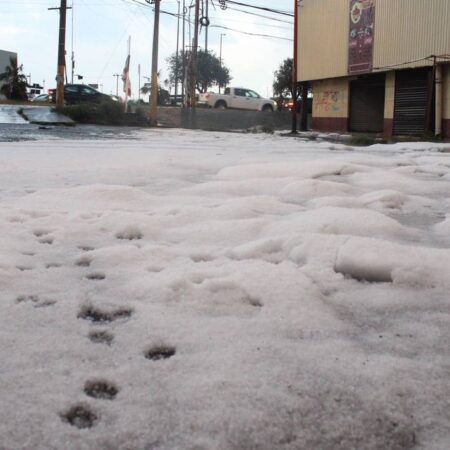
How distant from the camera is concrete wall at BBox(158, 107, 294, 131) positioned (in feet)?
77.9

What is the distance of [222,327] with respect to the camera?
170 cm

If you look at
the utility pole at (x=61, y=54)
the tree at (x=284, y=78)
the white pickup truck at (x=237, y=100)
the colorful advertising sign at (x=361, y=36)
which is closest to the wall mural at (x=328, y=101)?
the colorful advertising sign at (x=361, y=36)

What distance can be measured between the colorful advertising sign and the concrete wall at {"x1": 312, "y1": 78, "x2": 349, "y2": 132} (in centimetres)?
153

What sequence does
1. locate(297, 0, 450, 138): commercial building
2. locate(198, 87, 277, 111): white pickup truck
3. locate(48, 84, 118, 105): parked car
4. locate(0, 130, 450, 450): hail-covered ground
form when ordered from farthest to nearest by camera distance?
locate(198, 87, 277, 111): white pickup truck
locate(48, 84, 118, 105): parked car
locate(297, 0, 450, 138): commercial building
locate(0, 130, 450, 450): hail-covered ground

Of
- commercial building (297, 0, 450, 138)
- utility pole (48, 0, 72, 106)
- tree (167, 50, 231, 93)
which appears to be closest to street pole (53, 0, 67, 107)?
utility pole (48, 0, 72, 106)

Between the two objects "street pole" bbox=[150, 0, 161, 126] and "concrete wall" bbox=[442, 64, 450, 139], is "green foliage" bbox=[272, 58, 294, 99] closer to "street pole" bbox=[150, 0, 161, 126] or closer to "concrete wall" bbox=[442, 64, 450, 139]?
"street pole" bbox=[150, 0, 161, 126]

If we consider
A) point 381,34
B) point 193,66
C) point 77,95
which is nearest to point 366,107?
point 381,34

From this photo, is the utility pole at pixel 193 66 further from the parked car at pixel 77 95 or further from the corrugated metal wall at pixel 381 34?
the corrugated metal wall at pixel 381 34

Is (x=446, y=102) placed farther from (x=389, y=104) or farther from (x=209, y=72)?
(x=209, y=72)

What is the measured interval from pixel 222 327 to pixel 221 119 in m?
23.0

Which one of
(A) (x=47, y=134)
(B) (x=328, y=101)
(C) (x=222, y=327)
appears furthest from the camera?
(B) (x=328, y=101)

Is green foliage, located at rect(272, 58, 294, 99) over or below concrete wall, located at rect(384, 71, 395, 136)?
over

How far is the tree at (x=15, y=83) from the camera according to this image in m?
37.3

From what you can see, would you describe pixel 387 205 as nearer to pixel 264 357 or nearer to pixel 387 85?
pixel 264 357
